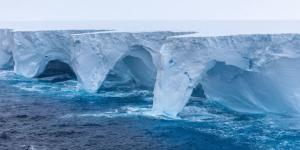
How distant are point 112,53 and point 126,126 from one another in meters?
7.87

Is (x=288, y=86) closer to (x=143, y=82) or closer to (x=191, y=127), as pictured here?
(x=191, y=127)

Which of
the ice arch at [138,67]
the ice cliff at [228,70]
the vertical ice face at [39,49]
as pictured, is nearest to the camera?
the ice cliff at [228,70]

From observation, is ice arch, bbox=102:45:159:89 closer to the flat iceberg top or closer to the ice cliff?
the ice cliff

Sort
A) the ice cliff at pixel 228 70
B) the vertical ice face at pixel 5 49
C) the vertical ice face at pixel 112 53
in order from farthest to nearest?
the vertical ice face at pixel 5 49 < the vertical ice face at pixel 112 53 < the ice cliff at pixel 228 70

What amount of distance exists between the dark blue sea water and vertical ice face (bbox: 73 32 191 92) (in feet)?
5.59

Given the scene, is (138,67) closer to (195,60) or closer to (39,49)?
(195,60)

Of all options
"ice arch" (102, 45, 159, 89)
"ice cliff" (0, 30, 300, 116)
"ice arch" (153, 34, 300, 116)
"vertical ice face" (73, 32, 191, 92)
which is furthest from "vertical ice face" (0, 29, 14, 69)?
"ice arch" (153, 34, 300, 116)

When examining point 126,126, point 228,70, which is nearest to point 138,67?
point 228,70

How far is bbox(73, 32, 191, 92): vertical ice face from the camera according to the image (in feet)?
76.0

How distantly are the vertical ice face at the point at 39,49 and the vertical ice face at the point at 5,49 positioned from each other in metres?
4.91

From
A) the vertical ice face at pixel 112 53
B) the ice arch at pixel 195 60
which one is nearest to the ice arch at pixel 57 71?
the vertical ice face at pixel 112 53

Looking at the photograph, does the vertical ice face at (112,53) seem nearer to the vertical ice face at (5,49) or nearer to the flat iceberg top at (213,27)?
the flat iceberg top at (213,27)

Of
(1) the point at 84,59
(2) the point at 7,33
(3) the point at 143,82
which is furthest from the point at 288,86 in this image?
(2) the point at 7,33

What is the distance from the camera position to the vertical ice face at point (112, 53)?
23172 mm
